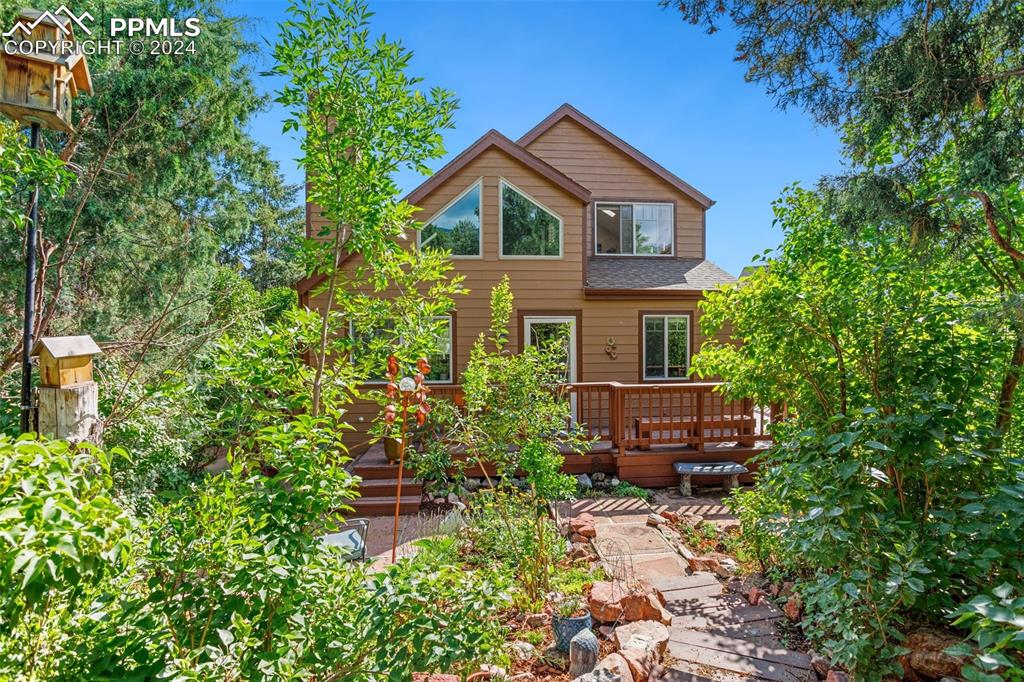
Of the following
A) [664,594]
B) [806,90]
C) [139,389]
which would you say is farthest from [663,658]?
[139,389]

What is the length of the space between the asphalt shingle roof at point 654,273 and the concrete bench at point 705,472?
376 cm

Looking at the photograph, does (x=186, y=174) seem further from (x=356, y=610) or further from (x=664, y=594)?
(x=664, y=594)

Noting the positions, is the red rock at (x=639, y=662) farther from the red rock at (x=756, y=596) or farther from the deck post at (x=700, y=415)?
the deck post at (x=700, y=415)

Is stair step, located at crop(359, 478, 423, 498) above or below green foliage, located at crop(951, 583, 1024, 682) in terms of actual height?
below

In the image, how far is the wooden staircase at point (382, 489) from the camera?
627 centimetres

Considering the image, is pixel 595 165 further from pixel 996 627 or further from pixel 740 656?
pixel 996 627

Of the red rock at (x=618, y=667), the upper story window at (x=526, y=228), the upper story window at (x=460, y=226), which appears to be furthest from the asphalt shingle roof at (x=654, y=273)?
the red rock at (x=618, y=667)

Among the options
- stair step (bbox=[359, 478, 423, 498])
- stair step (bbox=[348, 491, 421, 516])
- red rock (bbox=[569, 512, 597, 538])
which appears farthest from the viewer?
stair step (bbox=[359, 478, 423, 498])

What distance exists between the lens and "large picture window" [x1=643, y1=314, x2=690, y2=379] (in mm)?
9539

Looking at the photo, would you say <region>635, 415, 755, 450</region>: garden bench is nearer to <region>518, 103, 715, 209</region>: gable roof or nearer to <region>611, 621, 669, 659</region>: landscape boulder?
<region>611, 621, 669, 659</region>: landscape boulder

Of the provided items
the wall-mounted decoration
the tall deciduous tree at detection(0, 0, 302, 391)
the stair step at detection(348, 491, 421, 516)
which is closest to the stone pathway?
the stair step at detection(348, 491, 421, 516)

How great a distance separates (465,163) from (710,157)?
5528 mm

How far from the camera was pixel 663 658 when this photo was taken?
2869 millimetres

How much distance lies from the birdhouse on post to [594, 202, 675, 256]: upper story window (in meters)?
9.93
